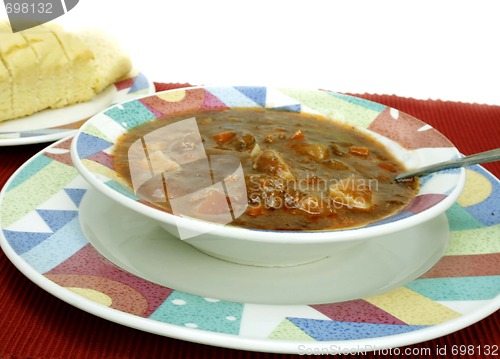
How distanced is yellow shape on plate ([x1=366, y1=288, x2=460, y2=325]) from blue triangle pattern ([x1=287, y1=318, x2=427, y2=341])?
51mm

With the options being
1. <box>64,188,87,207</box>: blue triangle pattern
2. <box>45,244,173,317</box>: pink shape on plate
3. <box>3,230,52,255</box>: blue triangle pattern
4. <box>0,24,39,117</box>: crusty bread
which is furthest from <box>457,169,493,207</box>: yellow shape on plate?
<box>0,24,39,117</box>: crusty bread

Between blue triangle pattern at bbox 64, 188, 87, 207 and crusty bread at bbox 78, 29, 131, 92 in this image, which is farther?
crusty bread at bbox 78, 29, 131, 92

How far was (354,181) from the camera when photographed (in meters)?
1.91

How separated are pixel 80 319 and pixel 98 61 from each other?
7.24ft

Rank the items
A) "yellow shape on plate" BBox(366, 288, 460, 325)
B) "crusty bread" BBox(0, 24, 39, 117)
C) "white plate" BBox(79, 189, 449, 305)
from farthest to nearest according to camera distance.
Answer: "crusty bread" BBox(0, 24, 39, 117)
"white plate" BBox(79, 189, 449, 305)
"yellow shape on plate" BBox(366, 288, 460, 325)

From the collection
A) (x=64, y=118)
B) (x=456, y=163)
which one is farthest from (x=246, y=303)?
(x=64, y=118)

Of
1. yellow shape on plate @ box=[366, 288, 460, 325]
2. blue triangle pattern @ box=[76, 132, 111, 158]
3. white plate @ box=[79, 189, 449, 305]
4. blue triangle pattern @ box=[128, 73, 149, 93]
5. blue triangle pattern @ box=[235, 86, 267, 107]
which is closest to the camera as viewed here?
yellow shape on plate @ box=[366, 288, 460, 325]

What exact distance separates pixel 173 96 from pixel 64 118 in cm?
99

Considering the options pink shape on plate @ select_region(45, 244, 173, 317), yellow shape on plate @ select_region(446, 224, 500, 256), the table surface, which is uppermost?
pink shape on plate @ select_region(45, 244, 173, 317)

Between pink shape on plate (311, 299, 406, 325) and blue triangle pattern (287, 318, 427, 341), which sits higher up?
blue triangle pattern (287, 318, 427, 341)

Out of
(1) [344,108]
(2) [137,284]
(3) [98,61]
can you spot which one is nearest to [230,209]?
(2) [137,284]

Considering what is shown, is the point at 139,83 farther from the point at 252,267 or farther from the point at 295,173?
the point at 252,267

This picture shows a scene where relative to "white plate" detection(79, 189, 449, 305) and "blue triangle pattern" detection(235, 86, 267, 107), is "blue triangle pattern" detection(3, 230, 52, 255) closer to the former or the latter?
"white plate" detection(79, 189, 449, 305)

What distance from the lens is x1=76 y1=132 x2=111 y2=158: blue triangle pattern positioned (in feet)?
6.20
